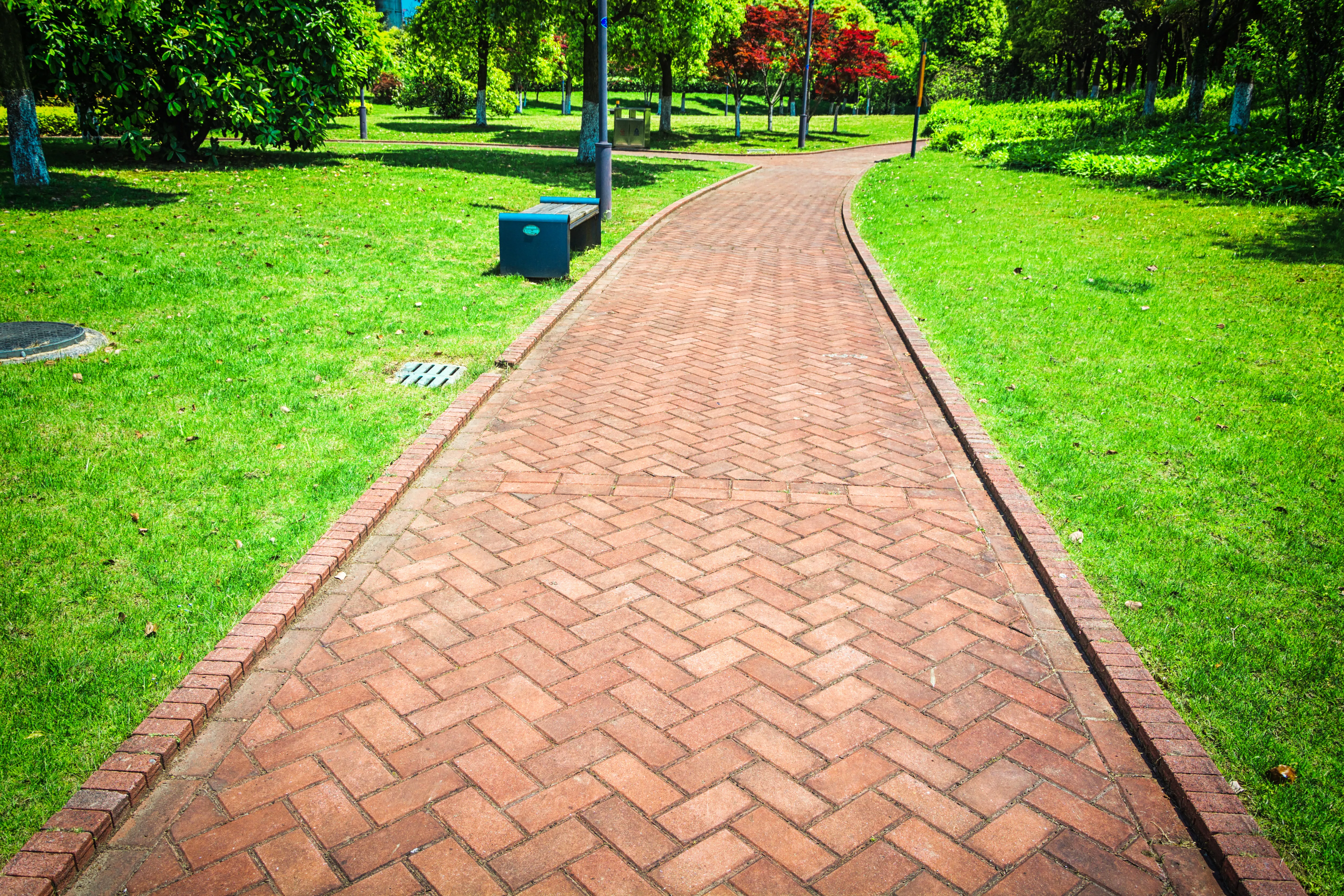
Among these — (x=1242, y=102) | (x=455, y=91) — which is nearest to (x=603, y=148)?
(x=1242, y=102)

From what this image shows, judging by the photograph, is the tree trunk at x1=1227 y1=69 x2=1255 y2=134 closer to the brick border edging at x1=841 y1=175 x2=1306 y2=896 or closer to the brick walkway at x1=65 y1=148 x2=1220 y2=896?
the brick border edging at x1=841 y1=175 x2=1306 y2=896

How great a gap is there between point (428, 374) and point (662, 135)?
98.6 ft

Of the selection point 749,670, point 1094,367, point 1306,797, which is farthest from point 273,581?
point 1094,367

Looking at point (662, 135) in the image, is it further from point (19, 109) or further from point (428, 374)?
point (428, 374)

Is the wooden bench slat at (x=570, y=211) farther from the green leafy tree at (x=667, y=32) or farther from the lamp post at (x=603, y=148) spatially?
the green leafy tree at (x=667, y=32)

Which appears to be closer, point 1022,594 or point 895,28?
point 1022,594

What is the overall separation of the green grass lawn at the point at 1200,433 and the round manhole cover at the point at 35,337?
729cm

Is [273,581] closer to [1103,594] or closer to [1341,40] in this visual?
[1103,594]

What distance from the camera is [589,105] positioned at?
68.2ft

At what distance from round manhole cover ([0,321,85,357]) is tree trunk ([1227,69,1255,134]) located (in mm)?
23037

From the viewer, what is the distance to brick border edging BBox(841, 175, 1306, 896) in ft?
9.05

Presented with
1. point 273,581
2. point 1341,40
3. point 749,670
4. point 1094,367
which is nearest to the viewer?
point 749,670

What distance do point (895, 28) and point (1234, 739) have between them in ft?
234

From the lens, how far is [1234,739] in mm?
3268
